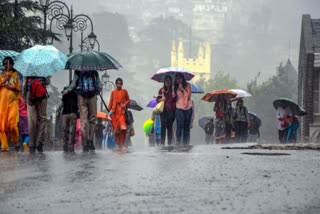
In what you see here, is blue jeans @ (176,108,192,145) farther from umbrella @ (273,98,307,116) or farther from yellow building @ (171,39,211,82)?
yellow building @ (171,39,211,82)

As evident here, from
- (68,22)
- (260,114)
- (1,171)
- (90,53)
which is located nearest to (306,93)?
(68,22)

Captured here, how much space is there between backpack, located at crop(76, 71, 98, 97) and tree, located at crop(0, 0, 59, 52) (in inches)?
370

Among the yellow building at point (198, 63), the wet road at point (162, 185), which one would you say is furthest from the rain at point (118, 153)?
the yellow building at point (198, 63)

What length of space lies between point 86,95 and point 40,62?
89 cm

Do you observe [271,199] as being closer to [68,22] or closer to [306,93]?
[68,22]

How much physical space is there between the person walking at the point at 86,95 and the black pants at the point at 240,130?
8.04 meters

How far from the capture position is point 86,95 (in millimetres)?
12789

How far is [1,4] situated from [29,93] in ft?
41.1

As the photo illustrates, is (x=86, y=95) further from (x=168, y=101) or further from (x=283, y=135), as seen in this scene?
(x=283, y=135)

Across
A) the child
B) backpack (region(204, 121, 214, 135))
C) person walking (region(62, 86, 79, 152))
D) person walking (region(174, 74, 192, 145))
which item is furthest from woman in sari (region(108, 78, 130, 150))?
backpack (region(204, 121, 214, 135))

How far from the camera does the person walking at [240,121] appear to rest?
20.4m

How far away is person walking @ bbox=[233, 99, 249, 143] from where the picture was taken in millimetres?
20406

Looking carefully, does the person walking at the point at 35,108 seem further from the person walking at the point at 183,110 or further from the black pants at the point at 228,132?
the black pants at the point at 228,132

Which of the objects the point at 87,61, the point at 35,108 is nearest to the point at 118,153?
the point at 35,108
